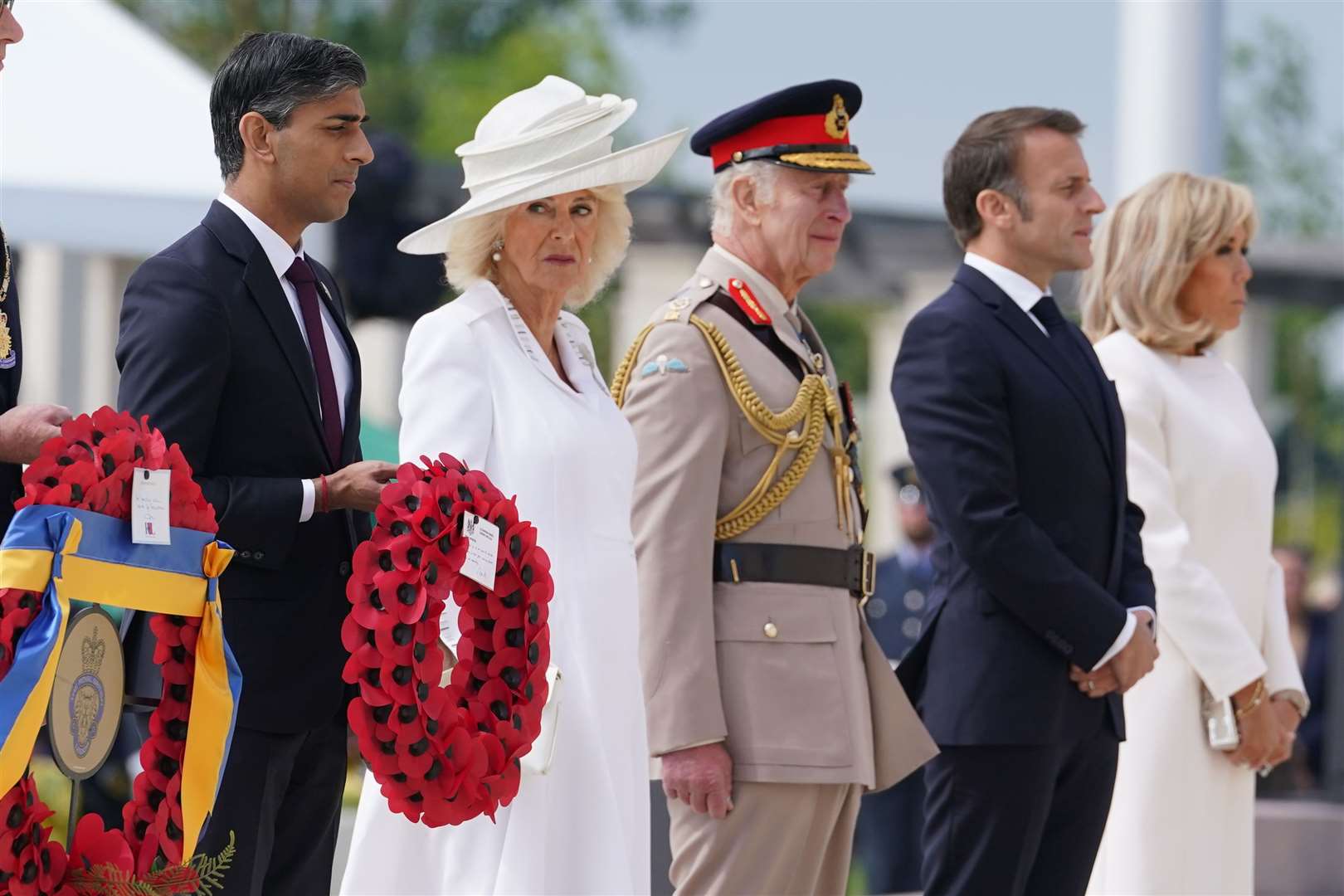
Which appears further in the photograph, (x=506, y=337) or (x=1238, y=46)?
(x=1238, y=46)

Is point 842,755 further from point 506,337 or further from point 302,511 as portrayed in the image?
point 302,511

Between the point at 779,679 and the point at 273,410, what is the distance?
4.27ft

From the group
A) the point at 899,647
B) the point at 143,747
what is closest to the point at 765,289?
the point at 143,747

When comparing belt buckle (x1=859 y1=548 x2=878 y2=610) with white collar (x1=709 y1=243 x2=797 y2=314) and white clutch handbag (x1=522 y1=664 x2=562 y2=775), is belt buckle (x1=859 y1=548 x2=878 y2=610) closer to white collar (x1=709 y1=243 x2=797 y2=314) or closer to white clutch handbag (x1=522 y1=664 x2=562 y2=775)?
white collar (x1=709 y1=243 x2=797 y2=314)

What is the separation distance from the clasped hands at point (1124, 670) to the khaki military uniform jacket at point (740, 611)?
422mm

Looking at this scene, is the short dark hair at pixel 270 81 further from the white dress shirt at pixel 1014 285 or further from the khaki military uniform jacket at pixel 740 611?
the white dress shirt at pixel 1014 285

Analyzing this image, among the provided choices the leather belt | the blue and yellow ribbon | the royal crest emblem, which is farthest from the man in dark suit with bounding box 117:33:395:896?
the royal crest emblem

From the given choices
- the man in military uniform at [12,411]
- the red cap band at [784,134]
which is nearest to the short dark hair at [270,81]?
the man in military uniform at [12,411]

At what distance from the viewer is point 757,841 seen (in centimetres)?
429

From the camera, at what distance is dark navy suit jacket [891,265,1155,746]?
15.0 feet

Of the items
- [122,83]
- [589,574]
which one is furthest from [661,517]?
[122,83]

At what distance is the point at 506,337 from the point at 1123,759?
2073 millimetres

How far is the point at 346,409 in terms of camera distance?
3.80 m

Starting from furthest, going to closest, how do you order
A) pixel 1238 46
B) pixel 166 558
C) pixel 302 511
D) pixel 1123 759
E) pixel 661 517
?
1. pixel 1238 46
2. pixel 1123 759
3. pixel 661 517
4. pixel 302 511
5. pixel 166 558
